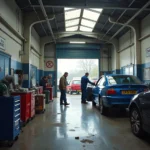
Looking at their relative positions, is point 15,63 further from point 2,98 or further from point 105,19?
point 105,19

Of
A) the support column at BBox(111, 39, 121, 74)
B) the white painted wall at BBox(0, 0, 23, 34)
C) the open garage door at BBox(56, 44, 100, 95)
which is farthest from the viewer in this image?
the open garage door at BBox(56, 44, 100, 95)

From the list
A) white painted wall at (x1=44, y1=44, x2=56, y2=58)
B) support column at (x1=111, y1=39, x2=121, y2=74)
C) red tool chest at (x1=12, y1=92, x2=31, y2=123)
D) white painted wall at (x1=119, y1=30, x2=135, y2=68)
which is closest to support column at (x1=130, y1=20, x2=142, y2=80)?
white painted wall at (x1=119, y1=30, x2=135, y2=68)

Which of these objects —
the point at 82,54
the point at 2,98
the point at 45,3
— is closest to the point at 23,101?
the point at 2,98

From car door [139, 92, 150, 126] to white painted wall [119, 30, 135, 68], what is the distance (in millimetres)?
7535

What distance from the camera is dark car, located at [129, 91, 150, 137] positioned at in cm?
363

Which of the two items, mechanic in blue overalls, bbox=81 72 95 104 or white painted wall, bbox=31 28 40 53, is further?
white painted wall, bbox=31 28 40 53

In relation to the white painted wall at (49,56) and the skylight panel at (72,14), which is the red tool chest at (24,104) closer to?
the skylight panel at (72,14)

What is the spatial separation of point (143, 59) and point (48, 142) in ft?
25.3

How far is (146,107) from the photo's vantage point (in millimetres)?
3646

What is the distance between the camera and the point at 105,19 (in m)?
11.1

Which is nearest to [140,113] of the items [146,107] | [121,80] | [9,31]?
[146,107]

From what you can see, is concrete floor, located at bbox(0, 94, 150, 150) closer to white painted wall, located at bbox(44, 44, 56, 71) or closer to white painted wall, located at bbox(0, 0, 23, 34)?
white painted wall, located at bbox(0, 0, 23, 34)

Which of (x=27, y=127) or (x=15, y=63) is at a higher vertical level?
(x=15, y=63)

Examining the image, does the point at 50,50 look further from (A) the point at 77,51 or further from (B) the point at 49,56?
(A) the point at 77,51
